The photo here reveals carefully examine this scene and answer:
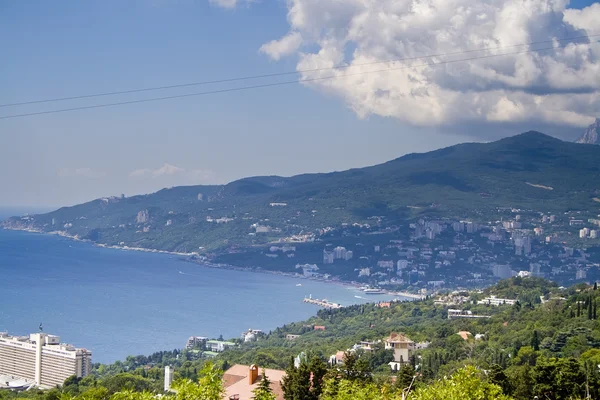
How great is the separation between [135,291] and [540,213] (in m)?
43.2

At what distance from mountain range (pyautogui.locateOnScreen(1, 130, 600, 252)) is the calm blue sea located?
38.7 feet

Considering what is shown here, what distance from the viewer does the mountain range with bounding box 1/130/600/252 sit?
3322 inches

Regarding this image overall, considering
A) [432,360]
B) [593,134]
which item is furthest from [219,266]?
[593,134]

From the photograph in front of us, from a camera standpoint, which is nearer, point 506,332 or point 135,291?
point 506,332

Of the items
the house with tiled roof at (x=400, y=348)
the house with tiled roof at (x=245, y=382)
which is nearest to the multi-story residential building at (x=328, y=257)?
the house with tiled roof at (x=400, y=348)

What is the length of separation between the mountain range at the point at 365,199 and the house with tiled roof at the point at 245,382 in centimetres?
6750

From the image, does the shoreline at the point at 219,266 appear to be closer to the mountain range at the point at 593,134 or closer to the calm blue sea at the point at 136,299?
the calm blue sea at the point at 136,299

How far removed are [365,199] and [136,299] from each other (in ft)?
140

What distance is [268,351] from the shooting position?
25.1 metres

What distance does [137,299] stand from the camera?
Result: 51.0 meters

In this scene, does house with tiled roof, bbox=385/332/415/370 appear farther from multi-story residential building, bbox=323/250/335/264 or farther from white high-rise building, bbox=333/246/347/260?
white high-rise building, bbox=333/246/347/260

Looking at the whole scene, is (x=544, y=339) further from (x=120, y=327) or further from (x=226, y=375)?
(x=120, y=327)

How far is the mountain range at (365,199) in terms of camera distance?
84.4 m

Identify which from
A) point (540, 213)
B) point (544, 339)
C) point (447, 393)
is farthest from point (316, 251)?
point (447, 393)
